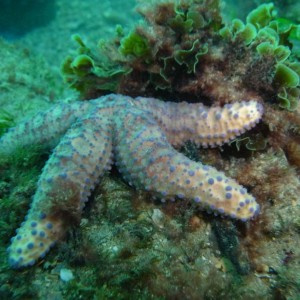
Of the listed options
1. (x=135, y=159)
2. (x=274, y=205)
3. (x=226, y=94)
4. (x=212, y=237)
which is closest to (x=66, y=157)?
(x=135, y=159)

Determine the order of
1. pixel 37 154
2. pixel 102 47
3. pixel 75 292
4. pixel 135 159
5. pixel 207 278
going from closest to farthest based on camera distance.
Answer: pixel 75 292
pixel 207 278
pixel 135 159
pixel 37 154
pixel 102 47

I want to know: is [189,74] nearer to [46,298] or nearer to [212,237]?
[212,237]

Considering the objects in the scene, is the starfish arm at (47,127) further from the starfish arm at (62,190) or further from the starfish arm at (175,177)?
the starfish arm at (175,177)

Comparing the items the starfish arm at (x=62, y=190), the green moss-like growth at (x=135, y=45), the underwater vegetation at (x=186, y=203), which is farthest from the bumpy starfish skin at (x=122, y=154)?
the green moss-like growth at (x=135, y=45)

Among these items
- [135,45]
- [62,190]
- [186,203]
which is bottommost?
[62,190]

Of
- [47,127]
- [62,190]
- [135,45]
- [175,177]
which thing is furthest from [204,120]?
[47,127]

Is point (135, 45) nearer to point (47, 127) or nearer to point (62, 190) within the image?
point (47, 127)
